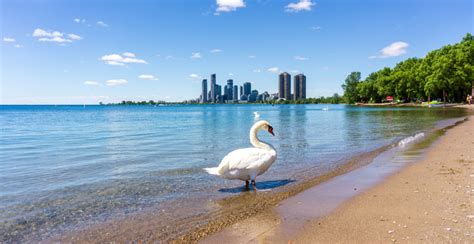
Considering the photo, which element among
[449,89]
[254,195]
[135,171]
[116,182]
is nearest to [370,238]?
[254,195]

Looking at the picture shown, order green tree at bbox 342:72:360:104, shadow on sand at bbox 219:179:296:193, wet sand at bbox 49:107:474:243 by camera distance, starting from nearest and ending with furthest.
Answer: wet sand at bbox 49:107:474:243 → shadow on sand at bbox 219:179:296:193 → green tree at bbox 342:72:360:104

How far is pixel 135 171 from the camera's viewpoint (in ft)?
40.6

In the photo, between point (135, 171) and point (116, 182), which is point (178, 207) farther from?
point (135, 171)

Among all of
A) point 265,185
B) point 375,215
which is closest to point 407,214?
point 375,215

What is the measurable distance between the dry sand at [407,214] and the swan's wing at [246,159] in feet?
8.34

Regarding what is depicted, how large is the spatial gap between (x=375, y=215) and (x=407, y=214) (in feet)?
1.72

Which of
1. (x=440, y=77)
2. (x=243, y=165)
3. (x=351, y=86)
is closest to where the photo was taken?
(x=243, y=165)

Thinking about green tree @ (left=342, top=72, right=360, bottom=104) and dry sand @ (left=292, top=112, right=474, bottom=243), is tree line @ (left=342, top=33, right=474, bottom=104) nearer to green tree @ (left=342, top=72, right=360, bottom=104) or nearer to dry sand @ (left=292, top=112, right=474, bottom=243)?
green tree @ (left=342, top=72, right=360, bottom=104)

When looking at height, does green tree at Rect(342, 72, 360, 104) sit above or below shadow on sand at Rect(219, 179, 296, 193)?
above

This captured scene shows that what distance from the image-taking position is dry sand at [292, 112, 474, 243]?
536 cm

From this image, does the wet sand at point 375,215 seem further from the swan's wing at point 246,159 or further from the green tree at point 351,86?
the green tree at point 351,86

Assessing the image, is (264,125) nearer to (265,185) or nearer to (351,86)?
(265,185)

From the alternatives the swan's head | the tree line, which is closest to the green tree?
the tree line

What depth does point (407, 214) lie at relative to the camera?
20.5ft
